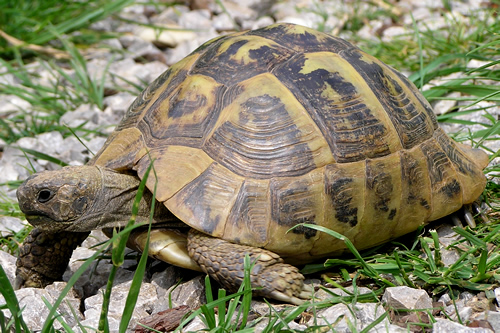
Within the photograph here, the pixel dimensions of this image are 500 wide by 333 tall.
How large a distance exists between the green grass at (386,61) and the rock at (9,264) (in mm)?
134

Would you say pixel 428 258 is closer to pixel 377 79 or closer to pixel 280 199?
pixel 280 199

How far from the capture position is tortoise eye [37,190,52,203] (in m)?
2.81

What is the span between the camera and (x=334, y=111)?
2949 mm

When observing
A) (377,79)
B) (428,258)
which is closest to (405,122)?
(377,79)

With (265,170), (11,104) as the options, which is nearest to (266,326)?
(265,170)

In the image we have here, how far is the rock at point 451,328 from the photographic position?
7.20ft

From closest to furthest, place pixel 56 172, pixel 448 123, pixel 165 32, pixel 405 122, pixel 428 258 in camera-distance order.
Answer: pixel 428 258
pixel 56 172
pixel 405 122
pixel 448 123
pixel 165 32

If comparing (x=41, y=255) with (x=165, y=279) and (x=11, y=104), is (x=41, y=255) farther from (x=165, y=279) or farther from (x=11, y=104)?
(x=11, y=104)

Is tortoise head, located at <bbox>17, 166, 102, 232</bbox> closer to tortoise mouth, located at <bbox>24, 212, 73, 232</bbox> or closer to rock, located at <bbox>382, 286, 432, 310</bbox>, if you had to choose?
tortoise mouth, located at <bbox>24, 212, 73, 232</bbox>

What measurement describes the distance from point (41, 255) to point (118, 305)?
2.01ft

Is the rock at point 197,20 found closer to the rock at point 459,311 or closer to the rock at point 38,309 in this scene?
the rock at point 38,309

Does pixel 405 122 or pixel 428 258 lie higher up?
pixel 405 122

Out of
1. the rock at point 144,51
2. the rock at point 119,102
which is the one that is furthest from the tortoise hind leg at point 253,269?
the rock at point 144,51

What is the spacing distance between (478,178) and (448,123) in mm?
1008
